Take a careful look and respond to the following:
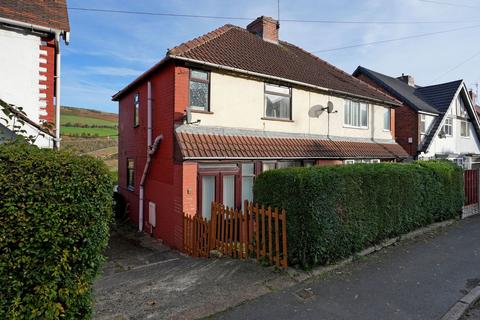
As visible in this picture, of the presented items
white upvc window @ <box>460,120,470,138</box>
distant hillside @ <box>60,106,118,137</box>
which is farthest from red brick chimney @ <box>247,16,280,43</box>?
distant hillside @ <box>60,106,118,137</box>

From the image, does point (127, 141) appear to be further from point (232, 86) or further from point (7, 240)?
point (7, 240)

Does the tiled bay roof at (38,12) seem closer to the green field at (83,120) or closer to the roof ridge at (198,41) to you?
the roof ridge at (198,41)

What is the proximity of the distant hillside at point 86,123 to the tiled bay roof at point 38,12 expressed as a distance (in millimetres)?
27798

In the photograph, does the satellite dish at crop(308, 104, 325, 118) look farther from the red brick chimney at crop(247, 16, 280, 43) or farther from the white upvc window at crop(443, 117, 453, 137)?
the white upvc window at crop(443, 117, 453, 137)

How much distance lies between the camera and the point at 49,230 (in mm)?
3092

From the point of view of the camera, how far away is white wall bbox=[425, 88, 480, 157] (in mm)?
21625

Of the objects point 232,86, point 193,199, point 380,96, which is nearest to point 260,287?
point 193,199

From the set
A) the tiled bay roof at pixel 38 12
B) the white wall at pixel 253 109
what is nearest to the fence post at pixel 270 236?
the white wall at pixel 253 109

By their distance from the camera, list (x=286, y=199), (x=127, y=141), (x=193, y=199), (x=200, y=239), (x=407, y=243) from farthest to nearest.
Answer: (x=127, y=141)
(x=193, y=199)
(x=200, y=239)
(x=407, y=243)
(x=286, y=199)

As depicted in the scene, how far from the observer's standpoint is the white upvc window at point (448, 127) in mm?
22594

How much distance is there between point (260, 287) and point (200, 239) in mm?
3605

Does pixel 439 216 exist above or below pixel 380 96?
below

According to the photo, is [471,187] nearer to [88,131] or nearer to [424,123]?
[424,123]

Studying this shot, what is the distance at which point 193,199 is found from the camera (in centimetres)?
945
